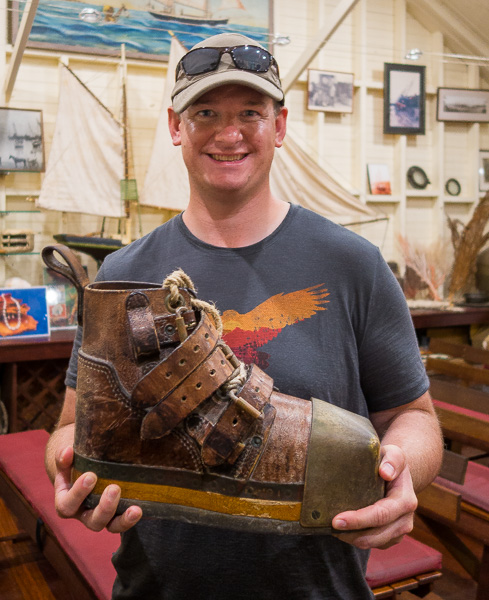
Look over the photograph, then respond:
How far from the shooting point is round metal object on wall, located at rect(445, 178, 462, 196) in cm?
630

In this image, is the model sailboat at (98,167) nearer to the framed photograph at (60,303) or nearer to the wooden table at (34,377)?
the framed photograph at (60,303)

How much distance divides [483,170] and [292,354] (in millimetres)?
5973

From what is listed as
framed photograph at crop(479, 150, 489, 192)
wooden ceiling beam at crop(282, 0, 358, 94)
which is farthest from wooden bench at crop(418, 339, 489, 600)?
framed photograph at crop(479, 150, 489, 192)

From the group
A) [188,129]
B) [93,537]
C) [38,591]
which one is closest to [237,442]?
[188,129]

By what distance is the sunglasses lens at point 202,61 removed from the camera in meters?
1.17

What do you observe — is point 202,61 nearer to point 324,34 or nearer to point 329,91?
point 324,34

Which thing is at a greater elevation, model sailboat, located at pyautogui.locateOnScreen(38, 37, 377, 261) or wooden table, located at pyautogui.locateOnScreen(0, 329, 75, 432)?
model sailboat, located at pyautogui.locateOnScreen(38, 37, 377, 261)

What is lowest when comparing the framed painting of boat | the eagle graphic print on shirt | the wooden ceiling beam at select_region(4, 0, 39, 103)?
the eagle graphic print on shirt

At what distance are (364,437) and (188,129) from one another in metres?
0.68

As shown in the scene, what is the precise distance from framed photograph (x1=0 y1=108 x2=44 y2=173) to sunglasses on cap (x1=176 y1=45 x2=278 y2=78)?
142 inches

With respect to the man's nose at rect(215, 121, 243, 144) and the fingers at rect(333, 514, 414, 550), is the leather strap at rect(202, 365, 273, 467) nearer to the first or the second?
the fingers at rect(333, 514, 414, 550)

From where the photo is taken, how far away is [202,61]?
1180mm

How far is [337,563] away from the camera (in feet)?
3.81

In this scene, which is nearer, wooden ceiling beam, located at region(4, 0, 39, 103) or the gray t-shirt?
the gray t-shirt
